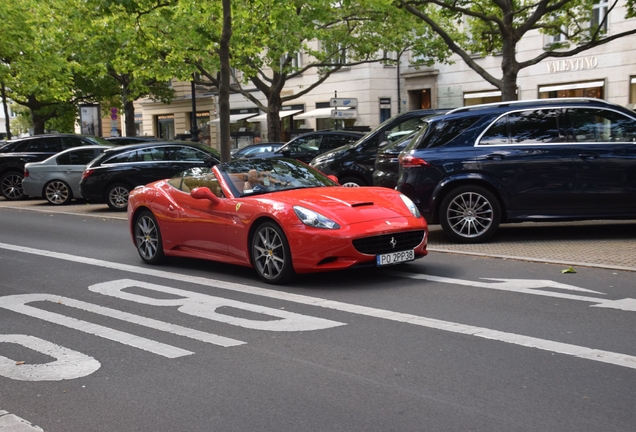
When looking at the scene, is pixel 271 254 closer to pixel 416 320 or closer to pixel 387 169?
pixel 416 320

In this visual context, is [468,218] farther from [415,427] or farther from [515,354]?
[415,427]

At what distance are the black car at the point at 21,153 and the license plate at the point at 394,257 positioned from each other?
56.8 ft

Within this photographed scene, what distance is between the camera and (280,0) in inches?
979

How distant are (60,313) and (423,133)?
235 inches

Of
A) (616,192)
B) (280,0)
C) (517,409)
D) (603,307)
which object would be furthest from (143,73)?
(517,409)

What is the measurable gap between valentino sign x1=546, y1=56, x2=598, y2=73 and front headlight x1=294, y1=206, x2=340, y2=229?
92.8 ft

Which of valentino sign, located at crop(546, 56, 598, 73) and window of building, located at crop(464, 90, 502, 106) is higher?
valentino sign, located at crop(546, 56, 598, 73)

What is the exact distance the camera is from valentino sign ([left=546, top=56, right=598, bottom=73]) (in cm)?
3378

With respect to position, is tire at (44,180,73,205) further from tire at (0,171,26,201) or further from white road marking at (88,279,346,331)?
white road marking at (88,279,346,331)

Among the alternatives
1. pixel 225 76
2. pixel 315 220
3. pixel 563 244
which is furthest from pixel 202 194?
pixel 225 76

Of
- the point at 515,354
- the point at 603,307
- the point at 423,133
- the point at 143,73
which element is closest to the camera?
the point at 515,354

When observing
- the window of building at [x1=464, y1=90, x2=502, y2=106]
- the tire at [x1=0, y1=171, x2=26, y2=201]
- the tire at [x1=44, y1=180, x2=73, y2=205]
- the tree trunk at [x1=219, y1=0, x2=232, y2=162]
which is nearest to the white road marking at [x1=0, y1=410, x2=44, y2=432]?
the tree trunk at [x1=219, y1=0, x2=232, y2=162]

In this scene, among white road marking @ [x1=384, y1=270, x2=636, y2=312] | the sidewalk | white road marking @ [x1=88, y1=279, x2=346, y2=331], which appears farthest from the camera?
the sidewalk

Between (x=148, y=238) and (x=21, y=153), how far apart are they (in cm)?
1539
